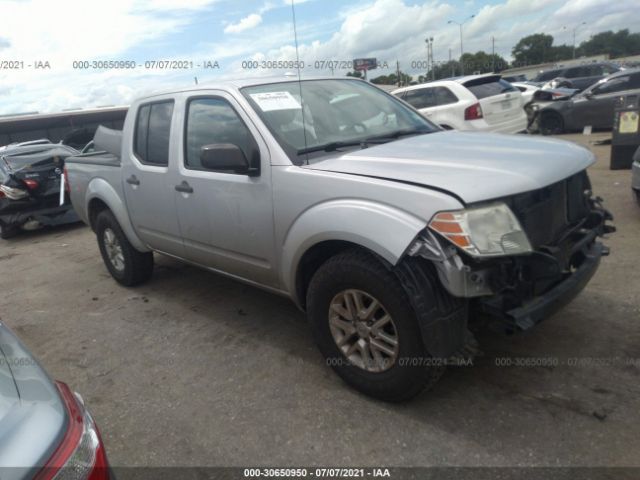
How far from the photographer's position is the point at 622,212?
5922mm

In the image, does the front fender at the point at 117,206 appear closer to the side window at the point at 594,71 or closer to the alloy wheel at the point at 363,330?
the alloy wheel at the point at 363,330

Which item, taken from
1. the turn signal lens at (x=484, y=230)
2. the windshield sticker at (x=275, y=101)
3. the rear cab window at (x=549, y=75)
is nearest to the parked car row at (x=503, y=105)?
the windshield sticker at (x=275, y=101)

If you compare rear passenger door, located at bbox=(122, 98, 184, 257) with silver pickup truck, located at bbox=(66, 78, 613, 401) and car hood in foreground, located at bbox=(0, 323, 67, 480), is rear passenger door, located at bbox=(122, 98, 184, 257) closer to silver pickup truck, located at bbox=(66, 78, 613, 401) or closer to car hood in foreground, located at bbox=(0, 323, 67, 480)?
silver pickup truck, located at bbox=(66, 78, 613, 401)

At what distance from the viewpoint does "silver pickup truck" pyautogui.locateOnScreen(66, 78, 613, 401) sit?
249 centimetres

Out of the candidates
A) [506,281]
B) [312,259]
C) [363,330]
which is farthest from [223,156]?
[506,281]

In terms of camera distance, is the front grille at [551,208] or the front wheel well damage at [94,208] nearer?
the front grille at [551,208]

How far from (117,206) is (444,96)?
7.34 meters

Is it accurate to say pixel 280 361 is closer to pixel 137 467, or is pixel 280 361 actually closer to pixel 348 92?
pixel 137 467

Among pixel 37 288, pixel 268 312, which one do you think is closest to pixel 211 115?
A: pixel 268 312

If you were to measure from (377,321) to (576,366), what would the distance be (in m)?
1.29

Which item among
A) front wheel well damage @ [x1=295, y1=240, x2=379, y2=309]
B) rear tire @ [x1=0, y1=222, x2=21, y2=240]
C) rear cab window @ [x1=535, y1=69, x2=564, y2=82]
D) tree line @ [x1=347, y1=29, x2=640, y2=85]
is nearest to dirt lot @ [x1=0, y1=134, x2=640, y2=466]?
front wheel well damage @ [x1=295, y1=240, x2=379, y2=309]

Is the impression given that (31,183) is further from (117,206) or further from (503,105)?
(503,105)

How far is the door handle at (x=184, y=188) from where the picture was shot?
152 inches

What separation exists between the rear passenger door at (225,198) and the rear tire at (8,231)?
6340 mm
